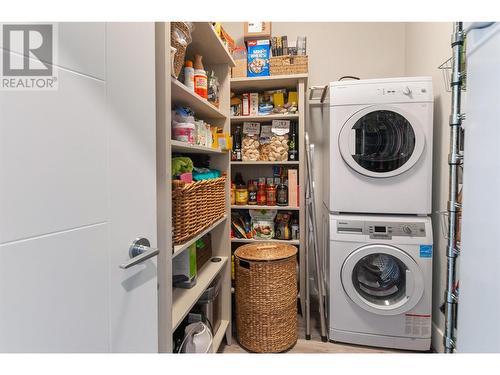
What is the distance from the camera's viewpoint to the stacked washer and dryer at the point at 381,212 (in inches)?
65.7

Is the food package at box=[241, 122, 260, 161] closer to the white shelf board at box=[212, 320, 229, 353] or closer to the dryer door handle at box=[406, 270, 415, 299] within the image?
the white shelf board at box=[212, 320, 229, 353]

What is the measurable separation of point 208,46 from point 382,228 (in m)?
1.57

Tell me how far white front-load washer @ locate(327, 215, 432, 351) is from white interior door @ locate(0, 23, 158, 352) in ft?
4.44

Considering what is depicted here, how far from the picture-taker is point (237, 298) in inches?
69.0

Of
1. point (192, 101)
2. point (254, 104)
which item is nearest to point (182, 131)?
point (192, 101)

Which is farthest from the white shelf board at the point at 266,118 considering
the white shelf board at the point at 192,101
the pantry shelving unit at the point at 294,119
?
the white shelf board at the point at 192,101

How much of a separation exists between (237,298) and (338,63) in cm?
221

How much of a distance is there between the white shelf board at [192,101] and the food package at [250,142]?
1.98 ft

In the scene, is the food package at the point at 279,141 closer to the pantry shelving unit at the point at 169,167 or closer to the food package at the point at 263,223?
the food package at the point at 263,223

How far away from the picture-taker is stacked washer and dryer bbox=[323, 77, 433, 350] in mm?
1668

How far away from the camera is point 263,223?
2318 mm

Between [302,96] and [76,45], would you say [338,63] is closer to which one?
[302,96]

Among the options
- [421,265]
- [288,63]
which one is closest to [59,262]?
[421,265]

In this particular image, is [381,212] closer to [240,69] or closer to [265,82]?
[265,82]
